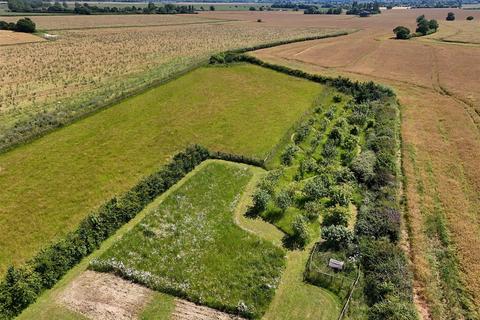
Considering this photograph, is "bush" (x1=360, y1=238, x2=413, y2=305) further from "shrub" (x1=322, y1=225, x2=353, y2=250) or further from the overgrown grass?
the overgrown grass

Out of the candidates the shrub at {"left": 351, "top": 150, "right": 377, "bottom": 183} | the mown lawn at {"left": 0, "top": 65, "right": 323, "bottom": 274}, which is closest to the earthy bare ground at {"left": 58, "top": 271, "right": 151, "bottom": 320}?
the mown lawn at {"left": 0, "top": 65, "right": 323, "bottom": 274}

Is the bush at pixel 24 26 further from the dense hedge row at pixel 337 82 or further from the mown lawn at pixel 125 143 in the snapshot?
the mown lawn at pixel 125 143

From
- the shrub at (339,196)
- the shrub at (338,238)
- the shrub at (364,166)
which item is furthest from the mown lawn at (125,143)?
the shrub at (338,238)

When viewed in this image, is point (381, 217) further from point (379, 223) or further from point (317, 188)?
point (317, 188)

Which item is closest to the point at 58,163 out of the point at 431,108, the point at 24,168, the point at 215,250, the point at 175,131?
the point at 24,168

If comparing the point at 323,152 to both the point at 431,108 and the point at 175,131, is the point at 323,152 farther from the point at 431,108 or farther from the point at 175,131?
the point at 431,108
